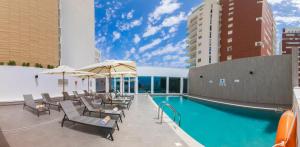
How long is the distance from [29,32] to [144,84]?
15.3m

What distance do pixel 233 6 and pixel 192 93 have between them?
29.7 meters

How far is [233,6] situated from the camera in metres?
40.4

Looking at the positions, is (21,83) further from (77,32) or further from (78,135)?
(77,32)

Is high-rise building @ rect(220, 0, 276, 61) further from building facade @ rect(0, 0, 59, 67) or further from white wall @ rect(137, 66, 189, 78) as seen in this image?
building facade @ rect(0, 0, 59, 67)

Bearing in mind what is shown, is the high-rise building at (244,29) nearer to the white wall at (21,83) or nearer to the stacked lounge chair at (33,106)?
the white wall at (21,83)

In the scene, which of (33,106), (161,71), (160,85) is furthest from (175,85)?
(33,106)

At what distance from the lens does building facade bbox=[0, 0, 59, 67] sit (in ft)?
42.9

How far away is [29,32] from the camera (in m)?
14.4

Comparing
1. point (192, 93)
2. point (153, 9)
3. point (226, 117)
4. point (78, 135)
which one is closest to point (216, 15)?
point (153, 9)

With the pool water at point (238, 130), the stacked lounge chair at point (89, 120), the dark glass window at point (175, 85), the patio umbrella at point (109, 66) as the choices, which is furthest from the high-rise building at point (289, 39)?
the stacked lounge chair at point (89, 120)

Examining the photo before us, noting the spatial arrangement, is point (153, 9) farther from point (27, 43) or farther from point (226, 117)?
point (226, 117)

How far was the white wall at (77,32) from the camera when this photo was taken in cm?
1942

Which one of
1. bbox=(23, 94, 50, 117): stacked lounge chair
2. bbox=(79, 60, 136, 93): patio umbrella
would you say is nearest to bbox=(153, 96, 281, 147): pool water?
bbox=(79, 60, 136, 93): patio umbrella

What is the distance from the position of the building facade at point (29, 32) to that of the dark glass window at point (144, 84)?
1147cm
